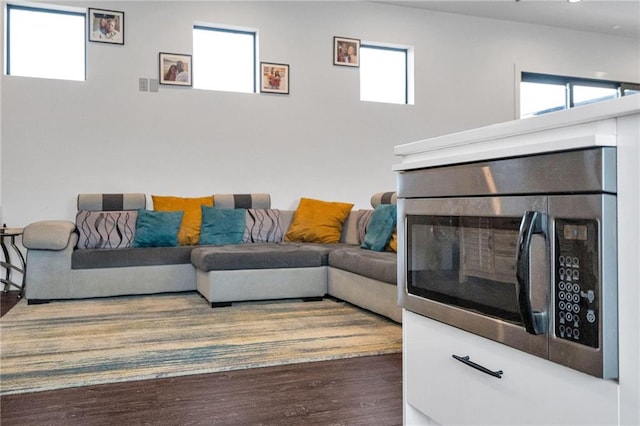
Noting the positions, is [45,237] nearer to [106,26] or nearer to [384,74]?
[106,26]

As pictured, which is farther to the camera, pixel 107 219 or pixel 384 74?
pixel 384 74

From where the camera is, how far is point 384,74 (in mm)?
6207

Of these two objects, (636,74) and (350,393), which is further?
(636,74)

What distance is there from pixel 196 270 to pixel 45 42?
8.70 feet

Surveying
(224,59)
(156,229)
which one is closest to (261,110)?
(224,59)

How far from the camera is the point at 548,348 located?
919 millimetres

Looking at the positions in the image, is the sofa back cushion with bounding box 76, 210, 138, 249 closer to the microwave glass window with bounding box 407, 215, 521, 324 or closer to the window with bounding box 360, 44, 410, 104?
the window with bounding box 360, 44, 410, 104

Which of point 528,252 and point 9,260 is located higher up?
point 528,252

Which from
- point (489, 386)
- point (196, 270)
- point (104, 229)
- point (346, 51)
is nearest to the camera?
point (489, 386)

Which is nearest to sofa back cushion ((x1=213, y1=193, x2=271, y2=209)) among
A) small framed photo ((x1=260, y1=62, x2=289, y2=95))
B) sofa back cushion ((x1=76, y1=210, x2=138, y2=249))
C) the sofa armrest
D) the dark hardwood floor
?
sofa back cushion ((x1=76, y1=210, x2=138, y2=249))

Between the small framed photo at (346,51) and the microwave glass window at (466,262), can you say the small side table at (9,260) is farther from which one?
the microwave glass window at (466,262)

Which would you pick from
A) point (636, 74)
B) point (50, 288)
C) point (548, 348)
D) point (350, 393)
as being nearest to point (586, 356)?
point (548, 348)

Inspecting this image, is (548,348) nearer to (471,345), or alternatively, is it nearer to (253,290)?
(471,345)

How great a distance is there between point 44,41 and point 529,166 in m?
5.24
